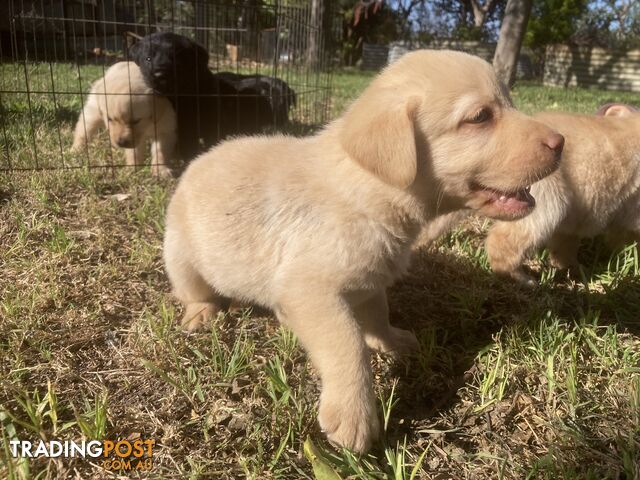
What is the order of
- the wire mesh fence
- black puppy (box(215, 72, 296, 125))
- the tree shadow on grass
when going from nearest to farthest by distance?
the tree shadow on grass, the wire mesh fence, black puppy (box(215, 72, 296, 125))

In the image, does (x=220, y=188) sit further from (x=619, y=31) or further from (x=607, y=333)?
(x=619, y=31)

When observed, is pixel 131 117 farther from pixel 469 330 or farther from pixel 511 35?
pixel 511 35

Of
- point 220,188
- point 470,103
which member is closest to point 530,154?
point 470,103

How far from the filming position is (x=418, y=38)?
2744 cm

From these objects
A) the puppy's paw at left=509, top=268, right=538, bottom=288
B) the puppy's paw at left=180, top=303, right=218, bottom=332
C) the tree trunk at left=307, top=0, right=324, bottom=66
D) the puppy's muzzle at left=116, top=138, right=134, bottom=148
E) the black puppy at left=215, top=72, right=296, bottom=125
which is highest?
the tree trunk at left=307, top=0, right=324, bottom=66

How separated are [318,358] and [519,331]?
0.95 meters

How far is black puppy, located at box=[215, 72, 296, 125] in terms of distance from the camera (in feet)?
17.2

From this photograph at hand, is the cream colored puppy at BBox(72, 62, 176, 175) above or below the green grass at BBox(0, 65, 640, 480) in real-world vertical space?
above

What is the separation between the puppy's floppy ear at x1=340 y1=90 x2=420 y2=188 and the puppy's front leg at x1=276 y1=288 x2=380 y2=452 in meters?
0.45

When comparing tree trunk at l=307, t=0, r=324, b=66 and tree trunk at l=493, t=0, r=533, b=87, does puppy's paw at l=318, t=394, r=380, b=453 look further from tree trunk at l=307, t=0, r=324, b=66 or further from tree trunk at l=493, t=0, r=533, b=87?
tree trunk at l=493, t=0, r=533, b=87

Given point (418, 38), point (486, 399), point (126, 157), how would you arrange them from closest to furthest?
point (486, 399)
point (126, 157)
point (418, 38)

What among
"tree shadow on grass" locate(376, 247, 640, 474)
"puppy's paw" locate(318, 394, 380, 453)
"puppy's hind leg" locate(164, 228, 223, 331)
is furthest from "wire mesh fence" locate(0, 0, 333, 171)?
"puppy's paw" locate(318, 394, 380, 453)

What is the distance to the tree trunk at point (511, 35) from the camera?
595 cm

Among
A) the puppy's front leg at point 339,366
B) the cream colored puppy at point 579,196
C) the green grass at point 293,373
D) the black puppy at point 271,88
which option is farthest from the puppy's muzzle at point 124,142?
the puppy's front leg at point 339,366
